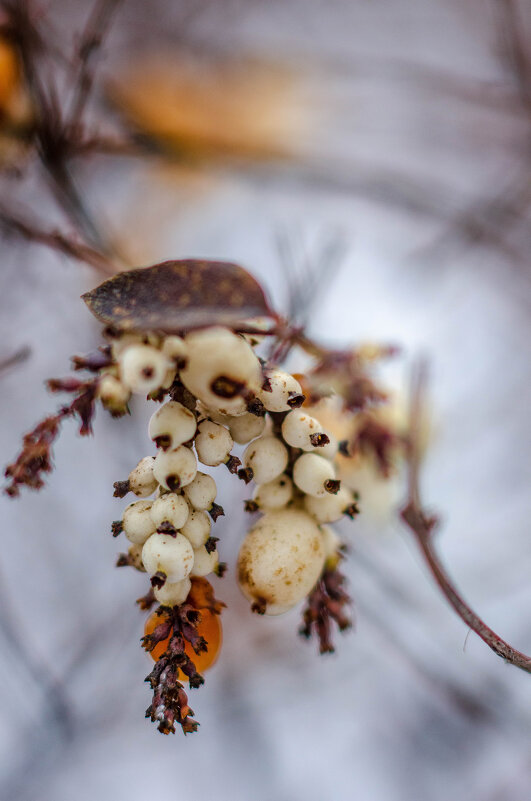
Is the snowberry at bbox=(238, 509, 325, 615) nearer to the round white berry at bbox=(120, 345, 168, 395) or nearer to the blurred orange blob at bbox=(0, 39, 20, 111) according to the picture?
the round white berry at bbox=(120, 345, 168, 395)

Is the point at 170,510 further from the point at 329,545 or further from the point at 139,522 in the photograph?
the point at 329,545

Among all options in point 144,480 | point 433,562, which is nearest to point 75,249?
point 144,480

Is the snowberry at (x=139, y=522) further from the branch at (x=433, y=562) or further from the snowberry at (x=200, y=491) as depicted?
the branch at (x=433, y=562)

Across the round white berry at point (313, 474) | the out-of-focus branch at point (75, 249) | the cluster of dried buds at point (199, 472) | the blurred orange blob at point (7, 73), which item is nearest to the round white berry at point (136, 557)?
the cluster of dried buds at point (199, 472)

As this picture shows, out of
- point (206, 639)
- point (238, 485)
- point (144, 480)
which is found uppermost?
point (144, 480)

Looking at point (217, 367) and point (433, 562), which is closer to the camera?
point (217, 367)

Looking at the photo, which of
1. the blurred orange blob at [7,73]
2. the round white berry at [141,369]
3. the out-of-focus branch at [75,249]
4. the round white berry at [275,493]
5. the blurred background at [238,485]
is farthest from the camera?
the blurred background at [238,485]

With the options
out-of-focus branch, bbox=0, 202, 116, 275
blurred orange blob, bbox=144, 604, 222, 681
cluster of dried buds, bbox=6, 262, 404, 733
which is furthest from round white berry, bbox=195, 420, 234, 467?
out-of-focus branch, bbox=0, 202, 116, 275
